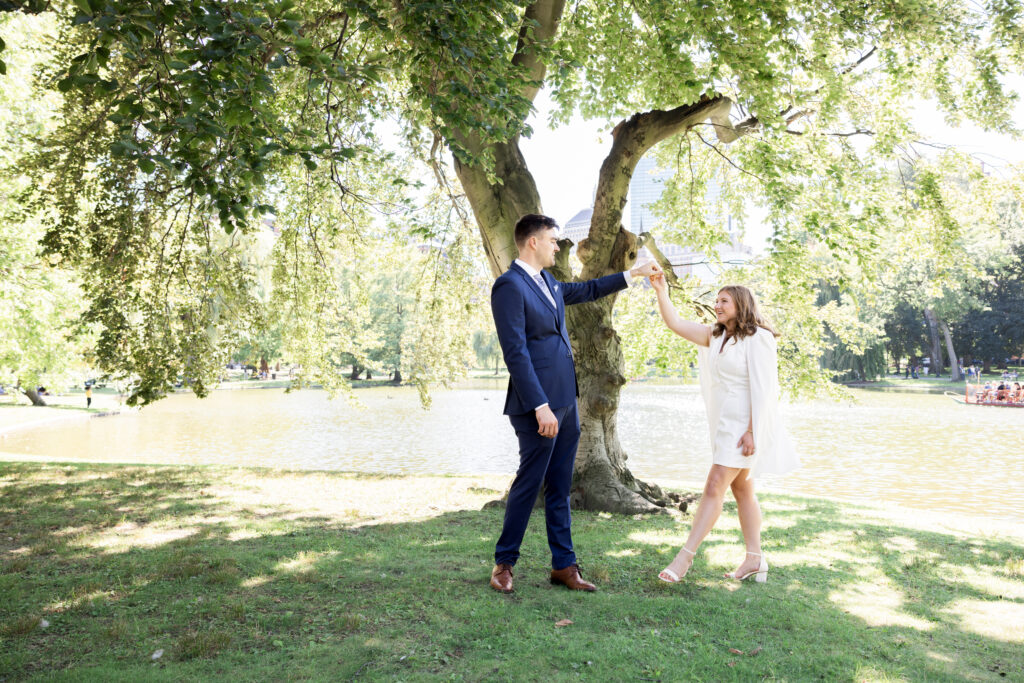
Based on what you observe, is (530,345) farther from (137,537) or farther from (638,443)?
(638,443)

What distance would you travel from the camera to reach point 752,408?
425 cm

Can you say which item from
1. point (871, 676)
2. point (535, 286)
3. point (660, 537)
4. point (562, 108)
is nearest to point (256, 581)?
point (535, 286)

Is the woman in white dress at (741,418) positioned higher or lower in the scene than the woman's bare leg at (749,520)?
higher

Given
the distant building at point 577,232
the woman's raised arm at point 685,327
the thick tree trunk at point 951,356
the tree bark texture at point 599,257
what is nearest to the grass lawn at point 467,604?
the tree bark texture at point 599,257

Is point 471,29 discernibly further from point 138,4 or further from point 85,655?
point 85,655

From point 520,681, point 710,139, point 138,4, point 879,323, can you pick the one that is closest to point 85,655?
point 520,681

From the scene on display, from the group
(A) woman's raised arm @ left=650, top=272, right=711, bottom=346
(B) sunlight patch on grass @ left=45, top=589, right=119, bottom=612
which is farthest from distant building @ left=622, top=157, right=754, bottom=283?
(B) sunlight patch on grass @ left=45, top=589, right=119, bottom=612

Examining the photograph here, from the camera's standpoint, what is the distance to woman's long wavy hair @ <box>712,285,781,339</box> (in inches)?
169

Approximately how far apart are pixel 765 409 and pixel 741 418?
16cm

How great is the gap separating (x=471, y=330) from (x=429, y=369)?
1.24 m

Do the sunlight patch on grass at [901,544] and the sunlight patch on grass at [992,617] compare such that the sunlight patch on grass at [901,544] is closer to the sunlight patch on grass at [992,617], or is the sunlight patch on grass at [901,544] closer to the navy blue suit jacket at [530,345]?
the sunlight patch on grass at [992,617]

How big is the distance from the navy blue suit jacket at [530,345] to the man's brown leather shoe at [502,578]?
0.95 m

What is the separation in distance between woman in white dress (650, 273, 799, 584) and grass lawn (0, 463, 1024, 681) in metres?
0.41

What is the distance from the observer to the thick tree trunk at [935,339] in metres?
51.2
